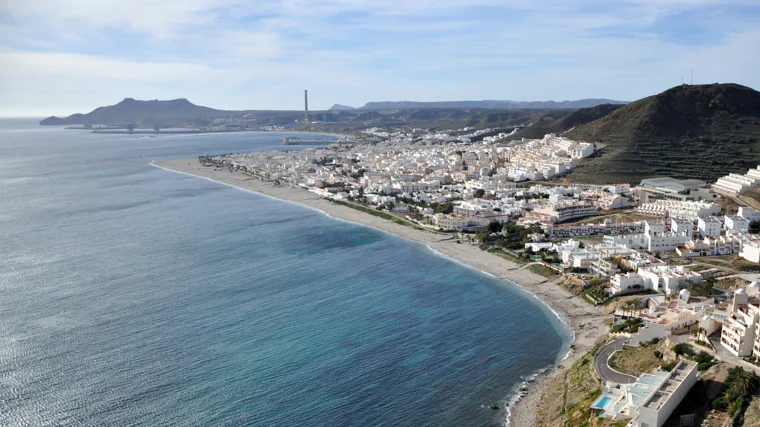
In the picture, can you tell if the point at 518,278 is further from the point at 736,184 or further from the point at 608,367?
the point at 736,184

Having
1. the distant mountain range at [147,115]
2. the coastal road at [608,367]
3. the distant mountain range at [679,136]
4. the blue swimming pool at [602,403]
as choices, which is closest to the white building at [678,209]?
the distant mountain range at [679,136]

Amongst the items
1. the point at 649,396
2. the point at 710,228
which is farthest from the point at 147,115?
the point at 649,396

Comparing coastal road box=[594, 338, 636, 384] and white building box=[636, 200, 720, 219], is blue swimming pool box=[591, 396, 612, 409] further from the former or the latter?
white building box=[636, 200, 720, 219]

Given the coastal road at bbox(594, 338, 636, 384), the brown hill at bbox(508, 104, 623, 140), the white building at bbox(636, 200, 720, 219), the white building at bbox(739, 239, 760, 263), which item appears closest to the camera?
the coastal road at bbox(594, 338, 636, 384)

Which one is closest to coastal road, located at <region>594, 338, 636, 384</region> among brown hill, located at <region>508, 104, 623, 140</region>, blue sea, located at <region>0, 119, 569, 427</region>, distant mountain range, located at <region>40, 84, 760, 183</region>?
blue sea, located at <region>0, 119, 569, 427</region>

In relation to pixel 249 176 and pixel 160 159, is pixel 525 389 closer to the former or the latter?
pixel 249 176

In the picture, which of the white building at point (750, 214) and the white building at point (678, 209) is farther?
the white building at point (678, 209)

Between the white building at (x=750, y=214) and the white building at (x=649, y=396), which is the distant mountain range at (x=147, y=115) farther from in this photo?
the white building at (x=649, y=396)
